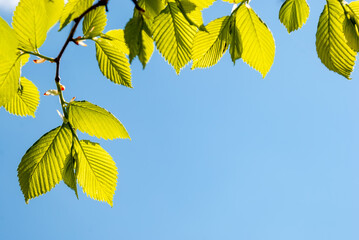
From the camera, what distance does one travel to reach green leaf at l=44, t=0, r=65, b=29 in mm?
542

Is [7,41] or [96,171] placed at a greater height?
[7,41]

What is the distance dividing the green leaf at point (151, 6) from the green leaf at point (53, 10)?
0.12 metres

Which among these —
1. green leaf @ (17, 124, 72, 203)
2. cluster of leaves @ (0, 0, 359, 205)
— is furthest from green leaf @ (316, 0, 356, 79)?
green leaf @ (17, 124, 72, 203)

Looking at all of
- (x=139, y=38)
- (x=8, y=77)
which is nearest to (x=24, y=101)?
(x=8, y=77)

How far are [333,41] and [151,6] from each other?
0.24m

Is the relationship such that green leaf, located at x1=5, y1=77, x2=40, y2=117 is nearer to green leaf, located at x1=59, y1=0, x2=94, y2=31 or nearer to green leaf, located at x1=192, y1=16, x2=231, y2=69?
green leaf, located at x1=59, y1=0, x2=94, y2=31

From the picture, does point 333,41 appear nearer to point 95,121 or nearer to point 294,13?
point 294,13

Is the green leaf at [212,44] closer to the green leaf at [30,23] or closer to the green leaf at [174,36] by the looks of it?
the green leaf at [174,36]

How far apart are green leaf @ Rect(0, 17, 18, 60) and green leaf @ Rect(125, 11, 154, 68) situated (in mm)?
125

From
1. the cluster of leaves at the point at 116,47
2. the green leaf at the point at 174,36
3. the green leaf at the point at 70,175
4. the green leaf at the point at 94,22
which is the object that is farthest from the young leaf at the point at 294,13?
the green leaf at the point at 70,175

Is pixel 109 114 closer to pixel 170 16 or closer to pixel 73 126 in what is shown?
pixel 73 126

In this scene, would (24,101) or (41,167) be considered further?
(24,101)

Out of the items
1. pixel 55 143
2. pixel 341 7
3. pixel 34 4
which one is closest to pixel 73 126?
pixel 55 143

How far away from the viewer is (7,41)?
1.49 feet
